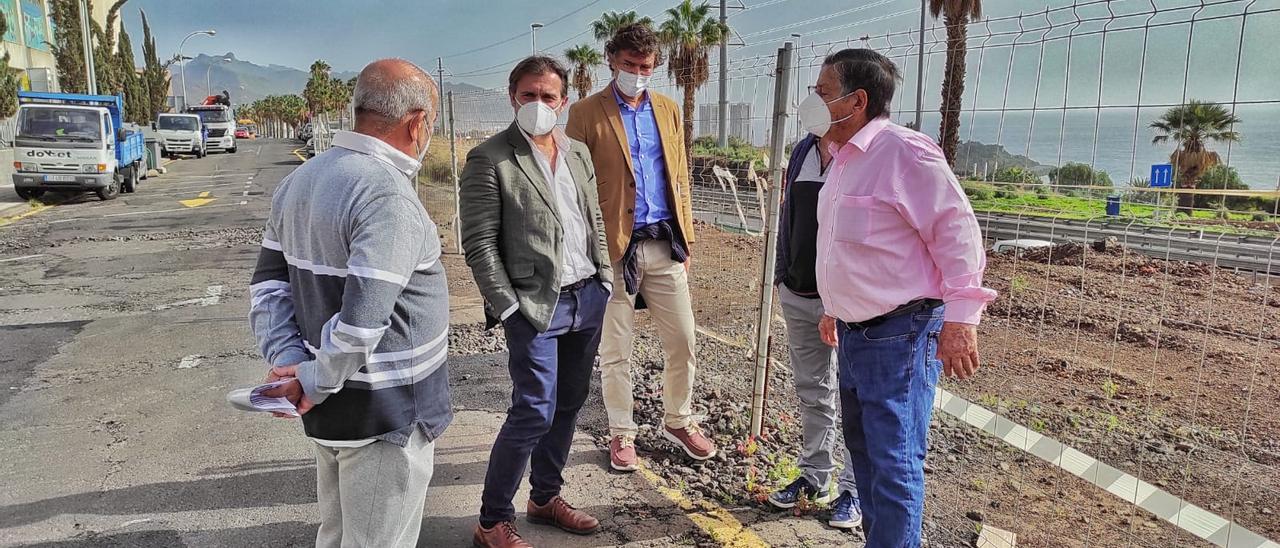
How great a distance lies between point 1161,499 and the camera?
118 inches

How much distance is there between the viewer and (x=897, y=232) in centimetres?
256

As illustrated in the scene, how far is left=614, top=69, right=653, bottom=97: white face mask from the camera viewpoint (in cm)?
377

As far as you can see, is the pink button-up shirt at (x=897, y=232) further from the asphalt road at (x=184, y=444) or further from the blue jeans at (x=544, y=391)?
the asphalt road at (x=184, y=444)

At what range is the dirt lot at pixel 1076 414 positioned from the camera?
364 centimetres

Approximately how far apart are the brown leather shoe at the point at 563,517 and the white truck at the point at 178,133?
35.9 m

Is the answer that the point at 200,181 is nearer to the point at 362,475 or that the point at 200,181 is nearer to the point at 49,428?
the point at 49,428

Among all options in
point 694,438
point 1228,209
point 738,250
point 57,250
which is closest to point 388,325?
point 694,438

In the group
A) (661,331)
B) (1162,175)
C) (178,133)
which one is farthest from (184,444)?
(178,133)

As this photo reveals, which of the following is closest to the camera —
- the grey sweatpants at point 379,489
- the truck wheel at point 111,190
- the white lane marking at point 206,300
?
the grey sweatpants at point 379,489

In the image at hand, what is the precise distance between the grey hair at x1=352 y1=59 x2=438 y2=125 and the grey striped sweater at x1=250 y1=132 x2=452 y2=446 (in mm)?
76

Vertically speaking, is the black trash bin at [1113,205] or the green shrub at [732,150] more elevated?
the green shrub at [732,150]

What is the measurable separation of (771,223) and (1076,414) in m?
2.65

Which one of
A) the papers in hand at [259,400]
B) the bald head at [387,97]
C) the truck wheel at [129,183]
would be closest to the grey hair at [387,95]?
the bald head at [387,97]

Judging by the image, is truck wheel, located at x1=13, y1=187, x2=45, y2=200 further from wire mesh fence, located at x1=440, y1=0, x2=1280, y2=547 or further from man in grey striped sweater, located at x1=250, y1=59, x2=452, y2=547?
man in grey striped sweater, located at x1=250, y1=59, x2=452, y2=547
